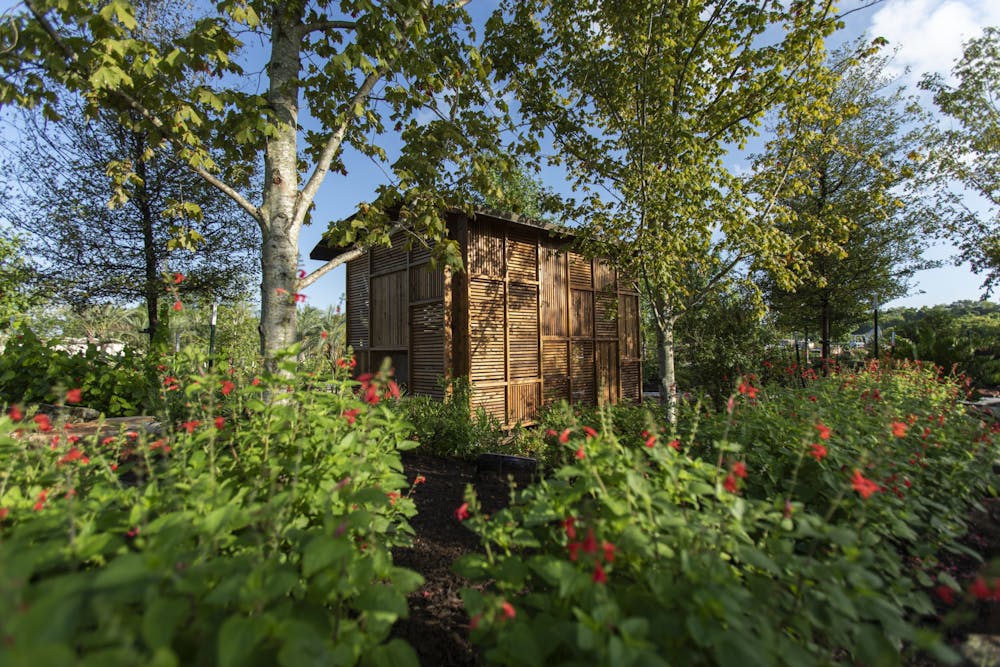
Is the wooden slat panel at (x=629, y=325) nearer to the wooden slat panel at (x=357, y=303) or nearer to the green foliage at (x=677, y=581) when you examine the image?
the wooden slat panel at (x=357, y=303)

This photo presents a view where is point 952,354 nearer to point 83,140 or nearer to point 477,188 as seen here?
point 477,188

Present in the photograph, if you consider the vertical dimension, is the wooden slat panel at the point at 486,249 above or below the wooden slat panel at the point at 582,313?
above

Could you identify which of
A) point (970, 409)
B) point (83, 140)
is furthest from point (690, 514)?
point (83, 140)

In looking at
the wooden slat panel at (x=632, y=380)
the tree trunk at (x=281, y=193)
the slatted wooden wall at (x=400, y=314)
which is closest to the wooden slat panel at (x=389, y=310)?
the slatted wooden wall at (x=400, y=314)

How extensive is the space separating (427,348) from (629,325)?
18.0 feet

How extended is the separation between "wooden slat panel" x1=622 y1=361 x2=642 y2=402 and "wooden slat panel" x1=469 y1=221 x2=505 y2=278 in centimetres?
449

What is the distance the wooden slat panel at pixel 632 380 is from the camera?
10.4 metres

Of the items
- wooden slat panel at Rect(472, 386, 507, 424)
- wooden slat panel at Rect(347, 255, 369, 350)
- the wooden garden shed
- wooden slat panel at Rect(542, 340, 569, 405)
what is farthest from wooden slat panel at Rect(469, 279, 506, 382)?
wooden slat panel at Rect(347, 255, 369, 350)

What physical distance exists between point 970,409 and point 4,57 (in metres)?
10.5

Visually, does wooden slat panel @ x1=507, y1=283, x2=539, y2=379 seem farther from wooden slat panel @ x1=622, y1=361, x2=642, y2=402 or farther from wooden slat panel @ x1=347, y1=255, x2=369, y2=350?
wooden slat panel @ x1=347, y1=255, x2=369, y2=350

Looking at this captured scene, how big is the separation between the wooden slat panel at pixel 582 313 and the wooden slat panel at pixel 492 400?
245 centimetres

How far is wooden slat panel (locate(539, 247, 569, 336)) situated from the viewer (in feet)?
28.7

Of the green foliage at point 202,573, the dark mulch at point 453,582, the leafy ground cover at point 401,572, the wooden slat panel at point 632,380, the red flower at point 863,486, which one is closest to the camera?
the green foliage at point 202,573

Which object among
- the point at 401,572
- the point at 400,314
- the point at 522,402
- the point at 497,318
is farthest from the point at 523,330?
the point at 401,572
